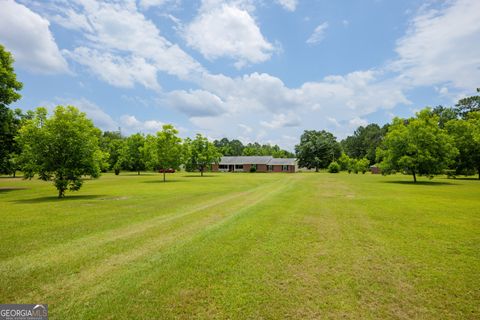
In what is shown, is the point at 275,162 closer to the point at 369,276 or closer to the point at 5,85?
the point at 5,85

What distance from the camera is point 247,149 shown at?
4525 inches

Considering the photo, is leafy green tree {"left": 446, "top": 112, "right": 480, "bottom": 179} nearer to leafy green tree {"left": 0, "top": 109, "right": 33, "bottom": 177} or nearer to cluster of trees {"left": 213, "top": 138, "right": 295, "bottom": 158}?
leafy green tree {"left": 0, "top": 109, "right": 33, "bottom": 177}

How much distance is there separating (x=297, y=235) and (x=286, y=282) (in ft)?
11.4

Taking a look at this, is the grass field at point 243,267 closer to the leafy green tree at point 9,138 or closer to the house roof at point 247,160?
the leafy green tree at point 9,138

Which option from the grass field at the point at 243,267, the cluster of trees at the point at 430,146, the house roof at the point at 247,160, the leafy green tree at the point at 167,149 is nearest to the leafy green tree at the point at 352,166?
the house roof at the point at 247,160

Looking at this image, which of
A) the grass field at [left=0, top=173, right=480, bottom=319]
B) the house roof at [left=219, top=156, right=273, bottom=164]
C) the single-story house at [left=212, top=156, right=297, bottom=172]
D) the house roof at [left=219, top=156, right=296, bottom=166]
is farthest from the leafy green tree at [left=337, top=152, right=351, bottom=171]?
the grass field at [left=0, top=173, right=480, bottom=319]

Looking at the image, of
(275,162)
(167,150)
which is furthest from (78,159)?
(275,162)

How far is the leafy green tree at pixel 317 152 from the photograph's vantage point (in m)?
91.2

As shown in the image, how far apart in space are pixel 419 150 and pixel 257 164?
56898 mm

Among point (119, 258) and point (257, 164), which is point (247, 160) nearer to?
point (257, 164)

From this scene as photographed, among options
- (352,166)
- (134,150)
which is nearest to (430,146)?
(352,166)

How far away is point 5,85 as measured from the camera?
26.4 meters

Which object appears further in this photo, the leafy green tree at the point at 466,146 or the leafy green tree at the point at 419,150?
the leafy green tree at the point at 466,146

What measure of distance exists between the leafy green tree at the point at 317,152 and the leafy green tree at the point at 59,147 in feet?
265
